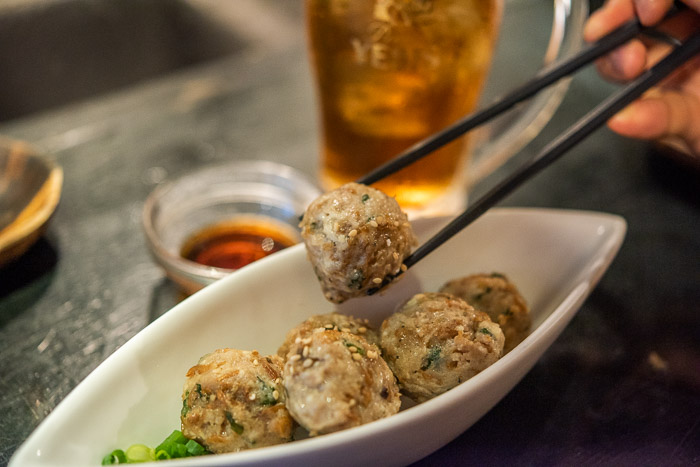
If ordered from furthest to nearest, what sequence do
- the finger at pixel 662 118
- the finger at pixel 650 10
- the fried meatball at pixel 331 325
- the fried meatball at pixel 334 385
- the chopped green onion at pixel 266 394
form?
the finger at pixel 662 118 < the finger at pixel 650 10 < the fried meatball at pixel 331 325 < the chopped green onion at pixel 266 394 < the fried meatball at pixel 334 385

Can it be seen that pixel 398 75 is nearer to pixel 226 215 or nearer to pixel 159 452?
pixel 226 215

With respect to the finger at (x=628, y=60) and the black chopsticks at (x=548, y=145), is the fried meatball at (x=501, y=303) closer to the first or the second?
the black chopsticks at (x=548, y=145)

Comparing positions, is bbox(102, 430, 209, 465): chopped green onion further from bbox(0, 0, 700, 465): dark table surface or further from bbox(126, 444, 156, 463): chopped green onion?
bbox(0, 0, 700, 465): dark table surface

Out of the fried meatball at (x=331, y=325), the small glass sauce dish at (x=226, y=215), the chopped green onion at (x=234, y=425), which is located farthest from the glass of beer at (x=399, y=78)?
the chopped green onion at (x=234, y=425)

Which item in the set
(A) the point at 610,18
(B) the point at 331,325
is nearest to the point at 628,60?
(A) the point at 610,18

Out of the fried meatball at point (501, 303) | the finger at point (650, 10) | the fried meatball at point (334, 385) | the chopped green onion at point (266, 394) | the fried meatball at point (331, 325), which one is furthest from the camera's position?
the finger at point (650, 10)

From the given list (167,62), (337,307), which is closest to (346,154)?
(337,307)

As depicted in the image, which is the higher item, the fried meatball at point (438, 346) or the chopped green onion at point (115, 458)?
the fried meatball at point (438, 346)
